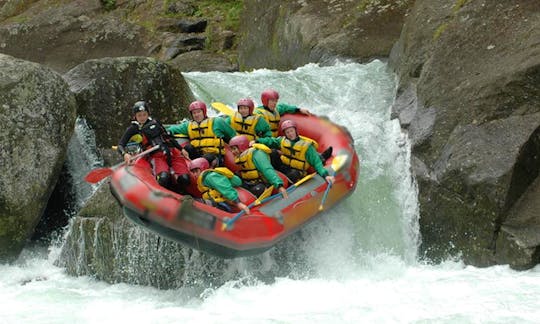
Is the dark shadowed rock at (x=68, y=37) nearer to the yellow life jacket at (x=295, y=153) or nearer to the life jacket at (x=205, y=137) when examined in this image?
the life jacket at (x=205, y=137)

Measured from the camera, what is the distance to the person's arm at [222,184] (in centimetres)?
611

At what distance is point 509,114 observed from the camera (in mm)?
6980

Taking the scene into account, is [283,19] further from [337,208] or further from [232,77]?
[337,208]

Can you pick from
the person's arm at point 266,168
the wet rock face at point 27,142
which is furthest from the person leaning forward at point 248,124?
the wet rock face at point 27,142

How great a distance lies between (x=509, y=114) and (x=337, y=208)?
6.61 ft

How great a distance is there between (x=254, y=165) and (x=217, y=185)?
560mm

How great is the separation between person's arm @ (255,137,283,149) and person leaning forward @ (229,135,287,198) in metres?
0.36

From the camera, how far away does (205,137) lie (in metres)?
7.05

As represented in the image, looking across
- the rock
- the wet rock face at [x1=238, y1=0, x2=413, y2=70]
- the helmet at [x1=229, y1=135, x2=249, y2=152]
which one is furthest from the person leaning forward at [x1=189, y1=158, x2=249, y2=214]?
the rock

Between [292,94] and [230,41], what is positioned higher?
[292,94]

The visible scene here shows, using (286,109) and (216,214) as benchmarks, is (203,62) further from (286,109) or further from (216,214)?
(216,214)

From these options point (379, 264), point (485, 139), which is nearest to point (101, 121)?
point (379, 264)

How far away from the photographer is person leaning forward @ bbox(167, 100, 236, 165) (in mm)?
6988

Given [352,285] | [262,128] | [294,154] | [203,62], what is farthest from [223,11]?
[352,285]
